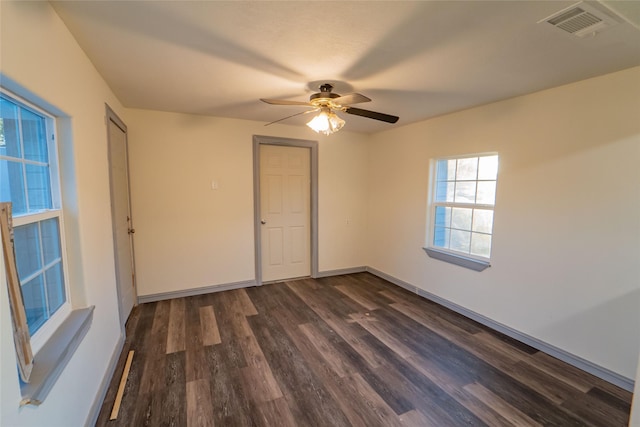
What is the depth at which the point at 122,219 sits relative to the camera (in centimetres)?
285

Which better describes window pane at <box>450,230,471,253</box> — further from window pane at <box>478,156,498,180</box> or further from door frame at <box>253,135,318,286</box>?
door frame at <box>253,135,318,286</box>

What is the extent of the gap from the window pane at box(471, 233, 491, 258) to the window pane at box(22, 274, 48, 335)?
3519 mm

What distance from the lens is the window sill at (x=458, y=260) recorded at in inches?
116

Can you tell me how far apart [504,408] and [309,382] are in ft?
4.30

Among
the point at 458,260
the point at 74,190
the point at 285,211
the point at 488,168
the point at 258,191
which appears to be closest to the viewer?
the point at 74,190

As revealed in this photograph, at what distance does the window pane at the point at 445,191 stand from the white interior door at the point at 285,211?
1.83 meters

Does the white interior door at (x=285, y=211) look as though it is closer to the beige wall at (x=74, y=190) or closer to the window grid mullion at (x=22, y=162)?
the beige wall at (x=74, y=190)

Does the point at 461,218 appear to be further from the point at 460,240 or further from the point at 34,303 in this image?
the point at 34,303

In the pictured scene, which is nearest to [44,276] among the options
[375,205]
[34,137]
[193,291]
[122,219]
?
[34,137]

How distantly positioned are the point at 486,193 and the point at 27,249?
360cm

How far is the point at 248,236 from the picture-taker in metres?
3.87

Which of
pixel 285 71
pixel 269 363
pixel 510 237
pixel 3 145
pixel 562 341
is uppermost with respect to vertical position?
pixel 285 71

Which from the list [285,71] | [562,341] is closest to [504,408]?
[562,341]

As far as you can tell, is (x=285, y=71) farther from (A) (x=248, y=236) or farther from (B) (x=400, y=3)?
(A) (x=248, y=236)
